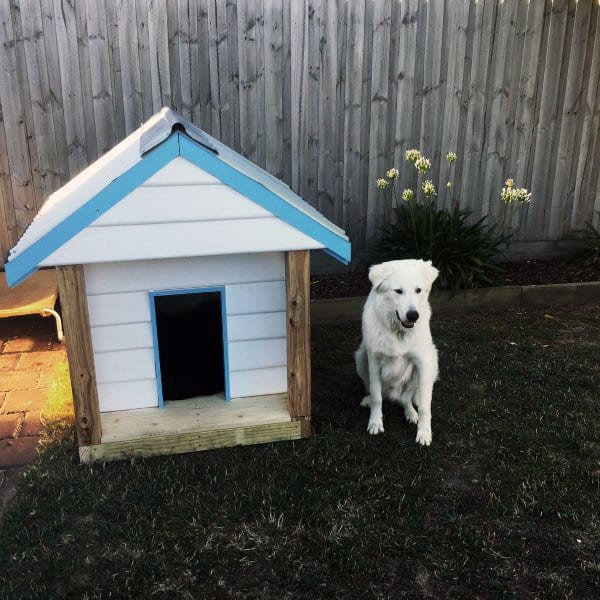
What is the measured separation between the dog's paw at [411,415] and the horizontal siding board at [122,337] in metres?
1.70

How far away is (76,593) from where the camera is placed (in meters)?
2.48

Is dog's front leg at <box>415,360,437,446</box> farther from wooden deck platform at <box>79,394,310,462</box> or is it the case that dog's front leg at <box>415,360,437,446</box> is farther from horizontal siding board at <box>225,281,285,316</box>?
horizontal siding board at <box>225,281,285,316</box>

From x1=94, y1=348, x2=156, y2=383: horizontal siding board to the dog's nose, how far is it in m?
1.54

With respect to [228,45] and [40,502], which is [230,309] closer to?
[40,502]

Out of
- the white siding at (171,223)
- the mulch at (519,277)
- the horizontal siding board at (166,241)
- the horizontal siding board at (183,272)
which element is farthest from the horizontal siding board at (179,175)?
the mulch at (519,277)

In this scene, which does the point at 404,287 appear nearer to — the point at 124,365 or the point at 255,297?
the point at 255,297

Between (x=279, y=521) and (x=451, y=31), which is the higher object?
(x=451, y=31)

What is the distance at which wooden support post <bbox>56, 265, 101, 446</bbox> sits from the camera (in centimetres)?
307

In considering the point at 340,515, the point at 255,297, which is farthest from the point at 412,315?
the point at 340,515

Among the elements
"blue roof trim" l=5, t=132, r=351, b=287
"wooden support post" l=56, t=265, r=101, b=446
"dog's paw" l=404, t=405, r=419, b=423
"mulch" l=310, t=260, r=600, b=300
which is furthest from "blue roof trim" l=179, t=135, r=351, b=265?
"mulch" l=310, t=260, r=600, b=300

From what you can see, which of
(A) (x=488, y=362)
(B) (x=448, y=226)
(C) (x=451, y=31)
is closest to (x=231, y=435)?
(A) (x=488, y=362)

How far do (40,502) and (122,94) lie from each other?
387 cm

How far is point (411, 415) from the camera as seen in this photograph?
383 cm

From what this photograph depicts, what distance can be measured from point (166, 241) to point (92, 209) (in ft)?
1.26
